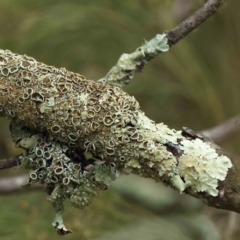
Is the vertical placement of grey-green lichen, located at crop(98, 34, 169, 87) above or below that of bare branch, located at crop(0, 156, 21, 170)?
above

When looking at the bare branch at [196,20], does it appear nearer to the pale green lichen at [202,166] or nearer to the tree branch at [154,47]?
the tree branch at [154,47]

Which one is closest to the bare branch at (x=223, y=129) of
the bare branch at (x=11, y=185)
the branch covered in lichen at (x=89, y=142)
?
the bare branch at (x=11, y=185)

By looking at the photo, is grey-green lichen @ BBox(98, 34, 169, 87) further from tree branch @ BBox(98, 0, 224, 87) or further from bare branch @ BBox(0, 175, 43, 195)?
bare branch @ BBox(0, 175, 43, 195)

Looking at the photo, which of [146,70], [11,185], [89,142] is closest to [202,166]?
[89,142]

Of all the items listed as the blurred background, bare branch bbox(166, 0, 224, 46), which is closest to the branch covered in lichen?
bare branch bbox(166, 0, 224, 46)

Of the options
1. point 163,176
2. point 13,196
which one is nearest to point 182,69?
point 13,196

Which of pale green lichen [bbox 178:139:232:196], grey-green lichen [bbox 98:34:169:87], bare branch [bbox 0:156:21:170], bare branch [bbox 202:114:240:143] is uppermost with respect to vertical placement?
bare branch [bbox 202:114:240:143]

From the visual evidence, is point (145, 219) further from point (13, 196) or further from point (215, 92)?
point (215, 92)

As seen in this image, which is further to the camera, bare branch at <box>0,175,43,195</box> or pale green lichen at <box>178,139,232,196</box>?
bare branch at <box>0,175,43,195</box>
